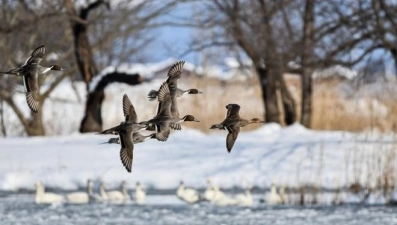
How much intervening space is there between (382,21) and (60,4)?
7379 mm

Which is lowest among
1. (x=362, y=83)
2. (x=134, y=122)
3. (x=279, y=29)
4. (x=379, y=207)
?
(x=379, y=207)

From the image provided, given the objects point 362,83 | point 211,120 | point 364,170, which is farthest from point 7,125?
point 364,170

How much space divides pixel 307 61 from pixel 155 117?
675 inches

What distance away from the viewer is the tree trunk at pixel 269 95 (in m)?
22.8

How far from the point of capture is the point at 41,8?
21703 millimetres

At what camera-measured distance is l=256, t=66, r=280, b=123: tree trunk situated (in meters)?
22.8

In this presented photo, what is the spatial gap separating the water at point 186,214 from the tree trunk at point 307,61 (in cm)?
679

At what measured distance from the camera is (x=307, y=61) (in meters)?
20.5

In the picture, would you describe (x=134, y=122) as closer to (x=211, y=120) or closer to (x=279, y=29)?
(x=211, y=120)

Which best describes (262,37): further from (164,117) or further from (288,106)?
(164,117)

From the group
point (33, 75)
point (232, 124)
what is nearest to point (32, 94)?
point (33, 75)

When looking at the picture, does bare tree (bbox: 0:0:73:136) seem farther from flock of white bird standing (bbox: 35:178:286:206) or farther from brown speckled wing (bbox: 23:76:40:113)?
brown speckled wing (bbox: 23:76:40:113)

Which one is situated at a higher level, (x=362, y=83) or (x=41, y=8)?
(x=41, y=8)

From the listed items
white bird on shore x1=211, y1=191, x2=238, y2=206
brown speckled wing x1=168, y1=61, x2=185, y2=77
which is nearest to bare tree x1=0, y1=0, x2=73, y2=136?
white bird on shore x1=211, y1=191, x2=238, y2=206
